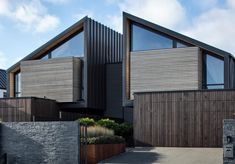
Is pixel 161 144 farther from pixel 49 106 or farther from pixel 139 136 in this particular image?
pixel 49 106

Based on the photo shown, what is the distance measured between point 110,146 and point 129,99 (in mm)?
8414

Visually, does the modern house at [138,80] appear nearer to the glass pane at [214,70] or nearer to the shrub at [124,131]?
the glass pane at [214,70]

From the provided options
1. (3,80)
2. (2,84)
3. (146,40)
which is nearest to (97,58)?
(146,40)

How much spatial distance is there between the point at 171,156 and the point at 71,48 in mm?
13242

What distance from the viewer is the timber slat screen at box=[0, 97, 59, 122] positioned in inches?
952

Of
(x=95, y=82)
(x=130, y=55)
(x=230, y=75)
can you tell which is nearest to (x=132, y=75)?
(x=130, y=55)

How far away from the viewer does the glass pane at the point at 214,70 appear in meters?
24.4

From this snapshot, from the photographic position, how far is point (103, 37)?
30516 millimetres

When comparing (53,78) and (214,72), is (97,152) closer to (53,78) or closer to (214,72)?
(214,72)

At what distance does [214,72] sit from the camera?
24.7 m

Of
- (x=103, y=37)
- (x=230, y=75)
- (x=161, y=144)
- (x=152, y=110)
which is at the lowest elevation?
(x=161, y=144)

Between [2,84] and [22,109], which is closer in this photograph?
[22,109]

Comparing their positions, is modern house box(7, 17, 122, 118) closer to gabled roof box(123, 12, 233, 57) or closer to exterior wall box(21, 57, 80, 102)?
exterior wall box(21, 57, 80, 102)

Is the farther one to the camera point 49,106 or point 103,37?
point 103,37
